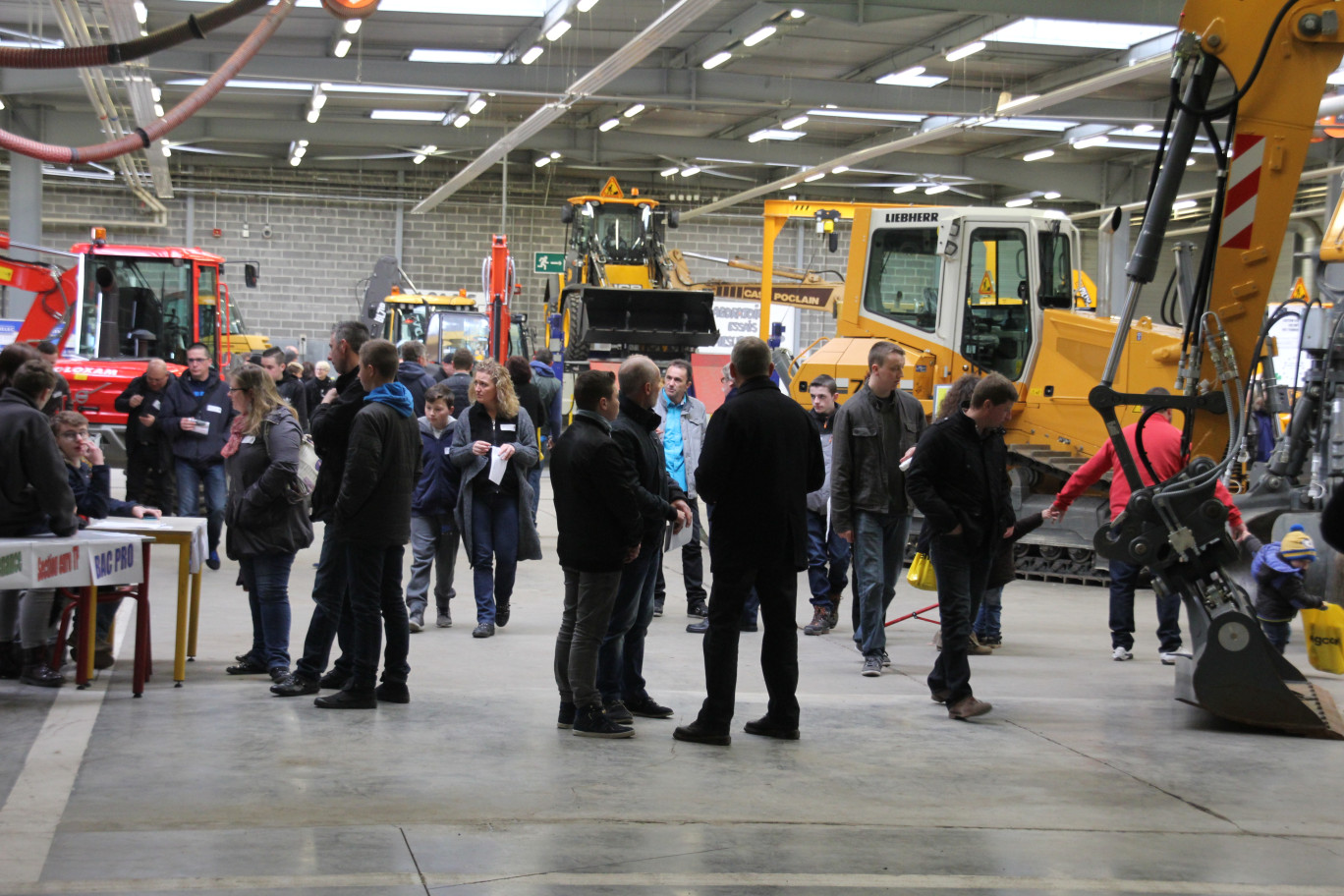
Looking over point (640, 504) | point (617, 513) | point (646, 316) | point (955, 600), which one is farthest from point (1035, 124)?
point (617, 513)

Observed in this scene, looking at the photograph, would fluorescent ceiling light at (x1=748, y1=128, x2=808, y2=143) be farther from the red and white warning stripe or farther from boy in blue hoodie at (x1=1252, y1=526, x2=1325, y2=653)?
boy in blue hoodie at (x1=1252, y1=526, x2=1325, y2=653)

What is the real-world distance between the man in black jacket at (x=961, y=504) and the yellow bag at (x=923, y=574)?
36.0 inches

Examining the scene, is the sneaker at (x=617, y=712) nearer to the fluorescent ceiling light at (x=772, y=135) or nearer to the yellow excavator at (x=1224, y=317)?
the yellow excavator at (x=1224, y=317)

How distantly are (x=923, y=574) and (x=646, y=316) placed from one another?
1375cm

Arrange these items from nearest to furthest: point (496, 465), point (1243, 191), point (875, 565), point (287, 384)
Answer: point (1243, 191) < point (875, 565) < point (496, 465) < point (287, 384)

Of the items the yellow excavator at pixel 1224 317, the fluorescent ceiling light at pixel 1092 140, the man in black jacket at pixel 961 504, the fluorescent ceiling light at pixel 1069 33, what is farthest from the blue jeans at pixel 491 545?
the fluorescent ceiling light at pixel 1092 140

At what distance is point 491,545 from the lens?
27.6 ft

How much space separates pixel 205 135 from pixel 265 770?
74.1ft

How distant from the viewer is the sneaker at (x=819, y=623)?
8.73 m

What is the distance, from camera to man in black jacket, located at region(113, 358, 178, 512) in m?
10.1

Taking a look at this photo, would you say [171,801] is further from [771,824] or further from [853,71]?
[853,71]

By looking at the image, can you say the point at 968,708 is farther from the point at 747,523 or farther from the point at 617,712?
the point at 617,712

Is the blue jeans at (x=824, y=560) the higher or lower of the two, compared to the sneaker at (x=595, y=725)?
higher

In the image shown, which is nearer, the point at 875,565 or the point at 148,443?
the point at 875,565
